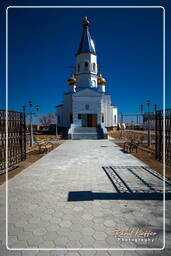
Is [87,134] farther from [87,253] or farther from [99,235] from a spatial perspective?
[87,253]

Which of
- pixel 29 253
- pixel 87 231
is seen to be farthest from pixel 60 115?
pixel 29 253

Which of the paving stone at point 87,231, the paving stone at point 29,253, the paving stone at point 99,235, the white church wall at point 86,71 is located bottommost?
the paving stone at point 29,253

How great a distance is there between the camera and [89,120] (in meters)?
31.9

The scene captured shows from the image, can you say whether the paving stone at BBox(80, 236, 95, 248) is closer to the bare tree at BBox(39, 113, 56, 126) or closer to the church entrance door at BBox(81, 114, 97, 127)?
the church entrance door at BBox(81, 114, 97, 127)

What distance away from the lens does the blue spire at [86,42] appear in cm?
3500

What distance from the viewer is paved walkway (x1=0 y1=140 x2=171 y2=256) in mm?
3045

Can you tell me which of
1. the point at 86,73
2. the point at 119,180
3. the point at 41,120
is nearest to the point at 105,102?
the point at 86,73

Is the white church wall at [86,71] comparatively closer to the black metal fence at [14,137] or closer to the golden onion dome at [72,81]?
the golden onion dome at [72,81]

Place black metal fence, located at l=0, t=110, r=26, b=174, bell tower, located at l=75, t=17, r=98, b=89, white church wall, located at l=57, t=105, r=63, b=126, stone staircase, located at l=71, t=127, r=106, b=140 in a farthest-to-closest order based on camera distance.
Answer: white church wall, located at l=57, t=105, r=63, b=126
bell tower, located at l=75, t=17, r=98, b=89
stone staircase, located at l=71, t=127, r=106, b=140
black metal fence, located at l=0, t=110, r=26, b=174

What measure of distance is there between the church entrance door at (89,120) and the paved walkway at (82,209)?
24.6 metres

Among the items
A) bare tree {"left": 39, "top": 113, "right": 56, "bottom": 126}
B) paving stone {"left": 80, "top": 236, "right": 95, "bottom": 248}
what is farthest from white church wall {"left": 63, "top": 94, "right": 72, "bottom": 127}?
bare tree {"left": 39, "top": 113, "right": 56, "bottom": 126}

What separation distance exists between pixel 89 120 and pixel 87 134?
7.23 meters

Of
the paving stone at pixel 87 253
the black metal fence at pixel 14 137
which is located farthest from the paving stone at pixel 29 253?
the black metal fence at pixel 14 137

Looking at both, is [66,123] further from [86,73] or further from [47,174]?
[47,174]
